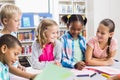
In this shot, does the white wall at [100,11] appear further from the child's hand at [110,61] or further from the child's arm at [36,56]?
the child's arm at [36,56]

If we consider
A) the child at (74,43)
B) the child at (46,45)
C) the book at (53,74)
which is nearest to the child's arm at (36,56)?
the child at (46,45)

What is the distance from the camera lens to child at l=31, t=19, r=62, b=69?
6.61ft

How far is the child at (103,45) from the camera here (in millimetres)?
2062

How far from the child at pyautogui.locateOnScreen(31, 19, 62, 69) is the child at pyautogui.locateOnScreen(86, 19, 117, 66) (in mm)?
293

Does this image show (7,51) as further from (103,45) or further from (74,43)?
(103,45)

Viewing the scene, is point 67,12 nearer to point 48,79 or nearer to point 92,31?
point 92,31

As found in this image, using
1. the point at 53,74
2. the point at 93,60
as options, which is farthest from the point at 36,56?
the point at 53,74

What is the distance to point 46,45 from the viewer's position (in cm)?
207

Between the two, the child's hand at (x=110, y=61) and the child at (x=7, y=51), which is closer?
the child at (x=7, y=51)

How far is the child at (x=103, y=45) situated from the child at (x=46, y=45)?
293mm

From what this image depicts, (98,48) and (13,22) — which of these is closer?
(13,22)

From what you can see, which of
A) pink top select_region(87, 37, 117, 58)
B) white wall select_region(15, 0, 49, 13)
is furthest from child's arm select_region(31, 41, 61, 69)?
white wall select_region(15, 0, 49, 13)

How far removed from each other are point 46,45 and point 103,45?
0.54 metres

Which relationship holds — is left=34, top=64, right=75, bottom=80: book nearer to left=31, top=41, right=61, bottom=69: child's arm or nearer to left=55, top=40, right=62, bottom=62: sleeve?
left=31, top=41, right=61, bottom=69: child's arm
